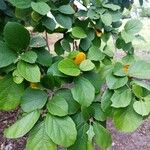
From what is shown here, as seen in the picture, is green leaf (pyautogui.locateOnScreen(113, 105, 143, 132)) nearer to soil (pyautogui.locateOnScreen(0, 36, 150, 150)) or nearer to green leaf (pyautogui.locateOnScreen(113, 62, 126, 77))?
green leaf (pyautogui.locateOnScreen(113, 62, 126, 77))

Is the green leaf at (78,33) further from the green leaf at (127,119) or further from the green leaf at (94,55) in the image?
the green leaf at (127,119)

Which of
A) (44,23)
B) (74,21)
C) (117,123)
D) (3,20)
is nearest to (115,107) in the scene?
(117,123)

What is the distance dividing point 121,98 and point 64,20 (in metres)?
0.43

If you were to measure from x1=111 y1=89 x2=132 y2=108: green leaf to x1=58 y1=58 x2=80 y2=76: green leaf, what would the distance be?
128mm

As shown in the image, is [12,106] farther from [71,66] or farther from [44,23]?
[44,23]

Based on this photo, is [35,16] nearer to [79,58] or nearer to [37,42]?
[37,42]

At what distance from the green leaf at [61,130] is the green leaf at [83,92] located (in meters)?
0.07

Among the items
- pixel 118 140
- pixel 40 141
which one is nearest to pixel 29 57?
pixel 40 141

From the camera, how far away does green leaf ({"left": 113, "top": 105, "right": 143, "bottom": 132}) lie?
0.91 metres

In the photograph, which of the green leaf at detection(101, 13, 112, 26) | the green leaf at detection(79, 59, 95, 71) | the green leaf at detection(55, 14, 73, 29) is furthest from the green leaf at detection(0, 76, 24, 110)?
the green leaf at detection(101, 13, 112, 26)

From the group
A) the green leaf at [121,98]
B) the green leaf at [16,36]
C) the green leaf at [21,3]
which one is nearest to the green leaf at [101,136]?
the green leaf at [121,98]

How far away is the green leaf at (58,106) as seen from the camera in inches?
36.9

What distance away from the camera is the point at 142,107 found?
901mm

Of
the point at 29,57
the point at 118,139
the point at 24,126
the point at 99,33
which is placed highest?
the point at 29,57
